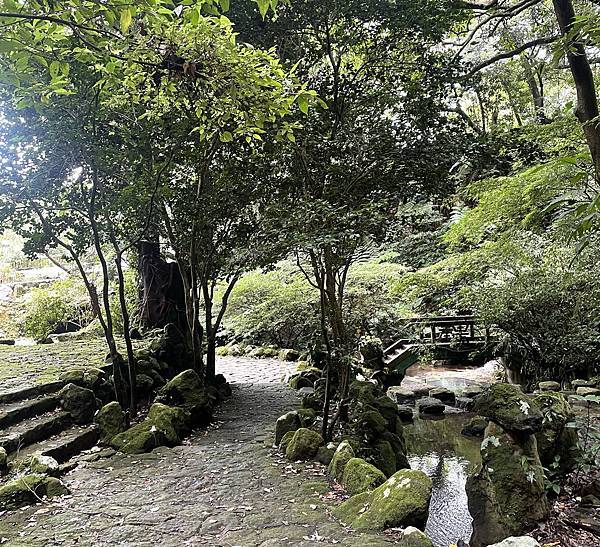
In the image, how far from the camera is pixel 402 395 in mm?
11508

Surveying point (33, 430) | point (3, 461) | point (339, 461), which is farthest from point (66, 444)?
point (339, 461)

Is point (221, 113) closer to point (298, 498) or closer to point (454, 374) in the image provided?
point (298, 498)

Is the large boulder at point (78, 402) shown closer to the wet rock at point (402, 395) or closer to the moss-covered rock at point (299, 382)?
the moss-covered rock at point (299, 382)

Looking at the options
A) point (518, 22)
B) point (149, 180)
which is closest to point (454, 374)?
point (518, 22)

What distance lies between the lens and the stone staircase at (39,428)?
15.6 ft

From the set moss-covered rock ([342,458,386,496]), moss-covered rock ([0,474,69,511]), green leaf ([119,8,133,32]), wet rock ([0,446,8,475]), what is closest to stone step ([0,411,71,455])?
wet rock ([0,446,8,475])

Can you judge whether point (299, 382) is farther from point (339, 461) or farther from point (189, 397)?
point (339, 461)

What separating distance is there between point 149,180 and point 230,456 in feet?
11.2

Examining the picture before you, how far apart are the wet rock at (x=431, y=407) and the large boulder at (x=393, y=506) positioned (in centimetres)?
707

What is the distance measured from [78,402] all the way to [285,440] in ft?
8.28

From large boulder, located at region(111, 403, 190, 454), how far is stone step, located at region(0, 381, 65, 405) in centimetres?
120

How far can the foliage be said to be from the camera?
12.8 m

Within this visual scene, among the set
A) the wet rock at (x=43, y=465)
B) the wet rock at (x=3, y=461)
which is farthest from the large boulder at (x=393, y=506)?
the wet rock at (x=3, y=461)

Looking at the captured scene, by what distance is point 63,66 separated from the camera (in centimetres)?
223
